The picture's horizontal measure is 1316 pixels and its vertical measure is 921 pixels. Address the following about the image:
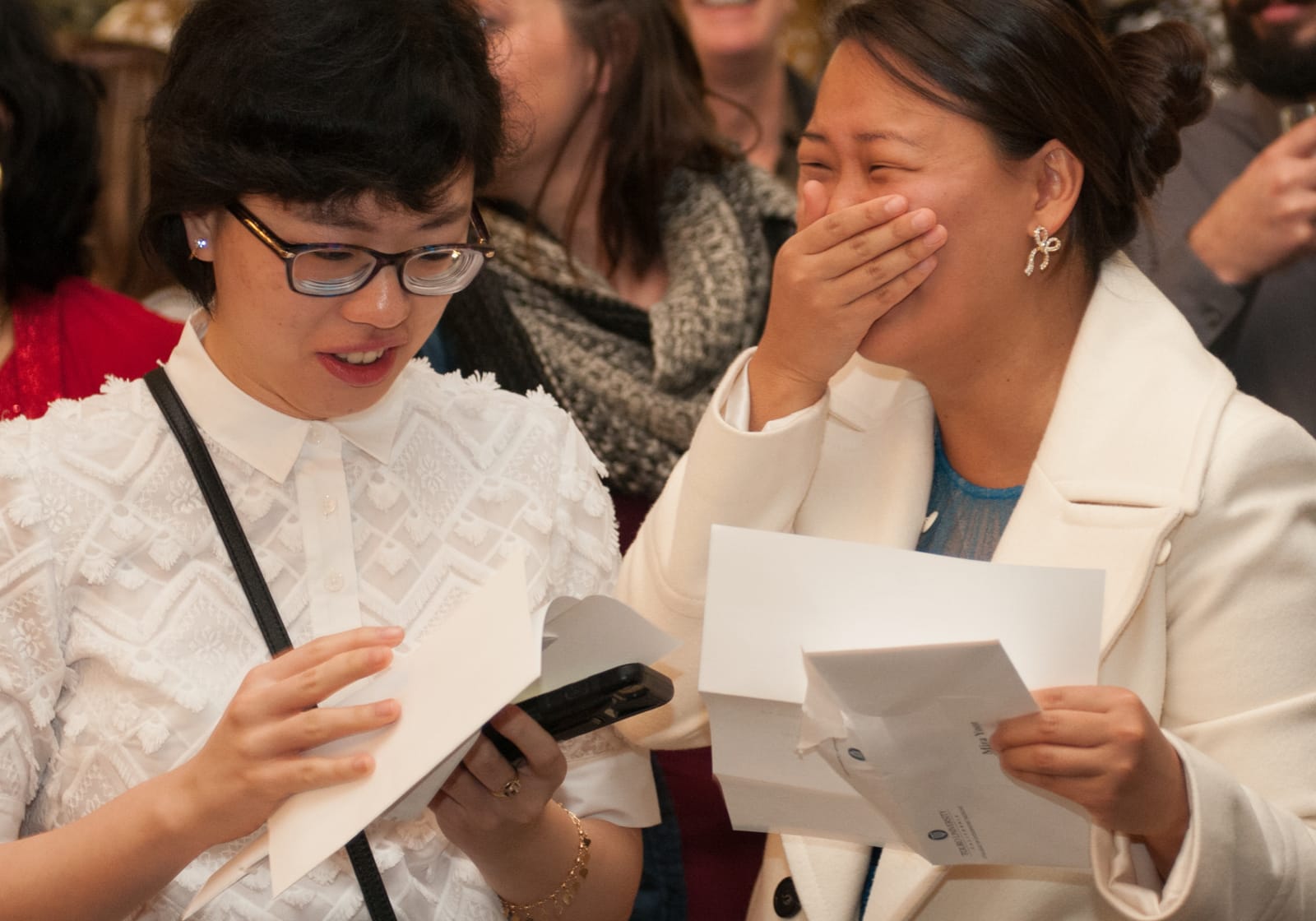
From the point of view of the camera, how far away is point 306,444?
69.6 inches

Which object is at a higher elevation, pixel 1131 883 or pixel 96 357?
Result: pixel 96 357

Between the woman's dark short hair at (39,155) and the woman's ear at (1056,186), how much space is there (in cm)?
154

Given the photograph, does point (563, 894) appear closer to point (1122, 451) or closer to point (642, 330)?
point (1122, 451)

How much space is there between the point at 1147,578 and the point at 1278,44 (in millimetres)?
1572

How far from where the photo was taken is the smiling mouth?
169 centimetres

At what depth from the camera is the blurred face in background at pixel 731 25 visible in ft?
11.2

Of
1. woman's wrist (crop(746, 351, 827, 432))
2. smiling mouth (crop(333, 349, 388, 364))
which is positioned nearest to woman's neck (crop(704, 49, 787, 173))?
woman's wrist (crop(746, 351, 827, 432))

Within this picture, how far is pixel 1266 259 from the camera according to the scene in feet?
8.39

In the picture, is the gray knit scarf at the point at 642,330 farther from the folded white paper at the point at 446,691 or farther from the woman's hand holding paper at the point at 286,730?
the woman's hand holding paper at the point at 286,730

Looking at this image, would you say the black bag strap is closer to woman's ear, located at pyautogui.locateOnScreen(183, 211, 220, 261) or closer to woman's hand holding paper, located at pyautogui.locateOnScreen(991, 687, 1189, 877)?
woman's ear, located at pyautogui.locateOnScreen(183, 211, 220, 261)

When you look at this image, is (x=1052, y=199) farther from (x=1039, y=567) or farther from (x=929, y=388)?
(x=1039, y=567)

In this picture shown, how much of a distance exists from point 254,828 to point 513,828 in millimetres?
299

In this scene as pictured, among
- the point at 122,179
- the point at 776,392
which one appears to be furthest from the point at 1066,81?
the point at 122,179

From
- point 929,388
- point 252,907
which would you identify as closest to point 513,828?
point 252,907
